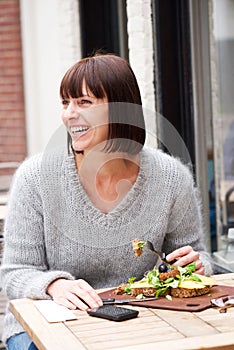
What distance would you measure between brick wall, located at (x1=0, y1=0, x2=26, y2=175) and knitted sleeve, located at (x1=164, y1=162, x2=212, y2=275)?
4557mm

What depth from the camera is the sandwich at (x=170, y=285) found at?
8.67 ft

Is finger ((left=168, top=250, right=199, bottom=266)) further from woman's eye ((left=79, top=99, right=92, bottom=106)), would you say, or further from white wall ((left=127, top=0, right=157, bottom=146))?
white wall ((left=127, top=0, right=157, bottom=146))

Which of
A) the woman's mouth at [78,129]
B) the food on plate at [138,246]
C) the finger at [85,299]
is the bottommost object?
the finger at [85,299]

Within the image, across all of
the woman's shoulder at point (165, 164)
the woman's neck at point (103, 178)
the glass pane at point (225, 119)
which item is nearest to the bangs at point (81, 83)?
the woman's neck at point (103, 178)

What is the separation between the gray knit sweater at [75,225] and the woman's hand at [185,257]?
3.8 inches

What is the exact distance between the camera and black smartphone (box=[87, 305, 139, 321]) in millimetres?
2449

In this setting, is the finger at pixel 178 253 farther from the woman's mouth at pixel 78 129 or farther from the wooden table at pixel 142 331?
the woman's mouth at pixel 78 129

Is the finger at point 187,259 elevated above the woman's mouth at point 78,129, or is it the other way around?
the woman's mouth at point 78,129

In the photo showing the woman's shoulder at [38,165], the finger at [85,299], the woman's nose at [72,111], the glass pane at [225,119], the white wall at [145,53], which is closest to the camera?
the finger at [85,299]

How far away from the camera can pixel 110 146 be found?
2961 millimetres

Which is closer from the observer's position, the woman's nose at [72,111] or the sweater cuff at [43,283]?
the sweater cuff at [43,283]

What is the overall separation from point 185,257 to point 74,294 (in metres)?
0.39

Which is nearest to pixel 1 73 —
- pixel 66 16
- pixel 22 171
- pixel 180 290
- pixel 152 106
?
pixel 66 16

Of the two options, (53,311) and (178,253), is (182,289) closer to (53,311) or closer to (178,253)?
(178,253)
